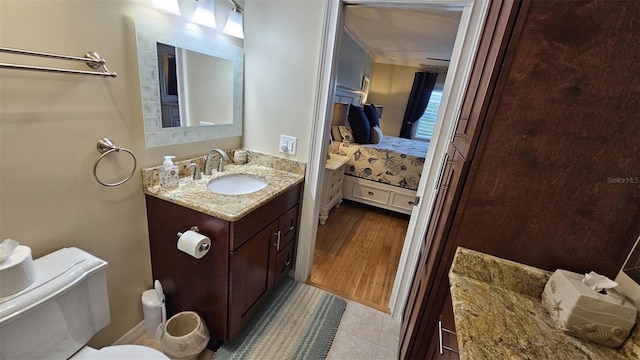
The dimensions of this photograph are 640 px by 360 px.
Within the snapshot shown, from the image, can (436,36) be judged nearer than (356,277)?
No

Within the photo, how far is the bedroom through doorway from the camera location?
7.03 feet

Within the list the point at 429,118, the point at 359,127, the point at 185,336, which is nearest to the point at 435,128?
the point at 185,336

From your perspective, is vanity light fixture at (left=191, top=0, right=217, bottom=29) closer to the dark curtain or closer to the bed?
the bed

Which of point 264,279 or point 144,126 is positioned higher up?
point 144,126

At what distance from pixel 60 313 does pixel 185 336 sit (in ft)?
1.61

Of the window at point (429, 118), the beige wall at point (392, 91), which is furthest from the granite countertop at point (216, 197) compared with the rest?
the window at point (429, 118)

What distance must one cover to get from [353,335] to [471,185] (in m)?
1.28

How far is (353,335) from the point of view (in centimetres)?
162

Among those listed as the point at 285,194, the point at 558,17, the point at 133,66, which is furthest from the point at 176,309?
the point at 558,17

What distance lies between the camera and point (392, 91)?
19.7 ft

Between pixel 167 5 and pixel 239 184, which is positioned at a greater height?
pixel 167 5

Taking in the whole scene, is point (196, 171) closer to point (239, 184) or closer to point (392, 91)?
point (239, 184)

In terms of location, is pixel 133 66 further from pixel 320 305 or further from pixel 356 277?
pixel 356 277

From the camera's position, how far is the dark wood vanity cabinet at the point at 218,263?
1212mm
